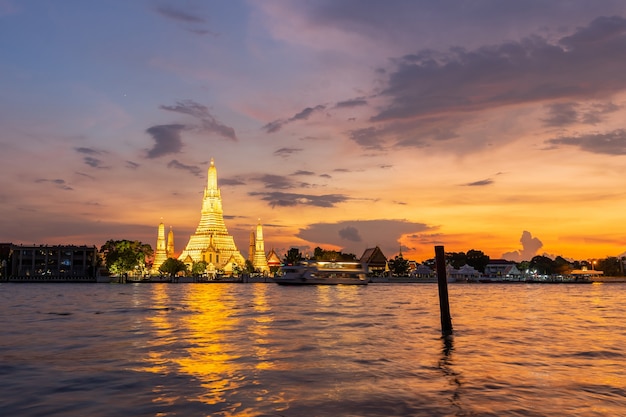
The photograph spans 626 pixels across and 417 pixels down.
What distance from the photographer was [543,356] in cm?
2183

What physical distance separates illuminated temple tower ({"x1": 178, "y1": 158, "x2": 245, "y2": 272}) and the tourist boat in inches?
2073

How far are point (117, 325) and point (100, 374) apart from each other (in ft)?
55.3

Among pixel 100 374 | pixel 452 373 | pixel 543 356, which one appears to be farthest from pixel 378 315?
pixel 100 374

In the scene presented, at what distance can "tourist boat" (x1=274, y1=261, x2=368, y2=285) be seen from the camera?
Result: 136125mm

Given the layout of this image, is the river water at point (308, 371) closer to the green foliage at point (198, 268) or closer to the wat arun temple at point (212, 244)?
the green foliage at point (198, 268)

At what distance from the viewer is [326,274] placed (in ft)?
452

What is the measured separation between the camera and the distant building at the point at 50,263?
172 metres

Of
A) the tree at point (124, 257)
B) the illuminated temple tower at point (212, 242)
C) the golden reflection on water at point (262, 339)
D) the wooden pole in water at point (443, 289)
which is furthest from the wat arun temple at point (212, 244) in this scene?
the wooden pole in water at point (443, 289)

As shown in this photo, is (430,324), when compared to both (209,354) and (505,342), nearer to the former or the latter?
(505,342)

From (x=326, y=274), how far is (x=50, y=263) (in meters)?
90.0

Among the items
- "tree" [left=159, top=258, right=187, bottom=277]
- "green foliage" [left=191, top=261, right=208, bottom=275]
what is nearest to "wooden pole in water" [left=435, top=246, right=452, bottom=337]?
"tree" [left=159, top=258, right=187, bottom=277]

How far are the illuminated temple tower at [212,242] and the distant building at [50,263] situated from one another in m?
31.5

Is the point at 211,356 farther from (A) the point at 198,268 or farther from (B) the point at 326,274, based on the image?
(A) the point at 198,268

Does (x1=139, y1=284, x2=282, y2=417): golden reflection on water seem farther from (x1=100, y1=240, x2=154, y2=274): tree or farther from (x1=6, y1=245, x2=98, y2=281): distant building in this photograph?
(x1=6, y1=245, x2=98, y2=281): distant building
